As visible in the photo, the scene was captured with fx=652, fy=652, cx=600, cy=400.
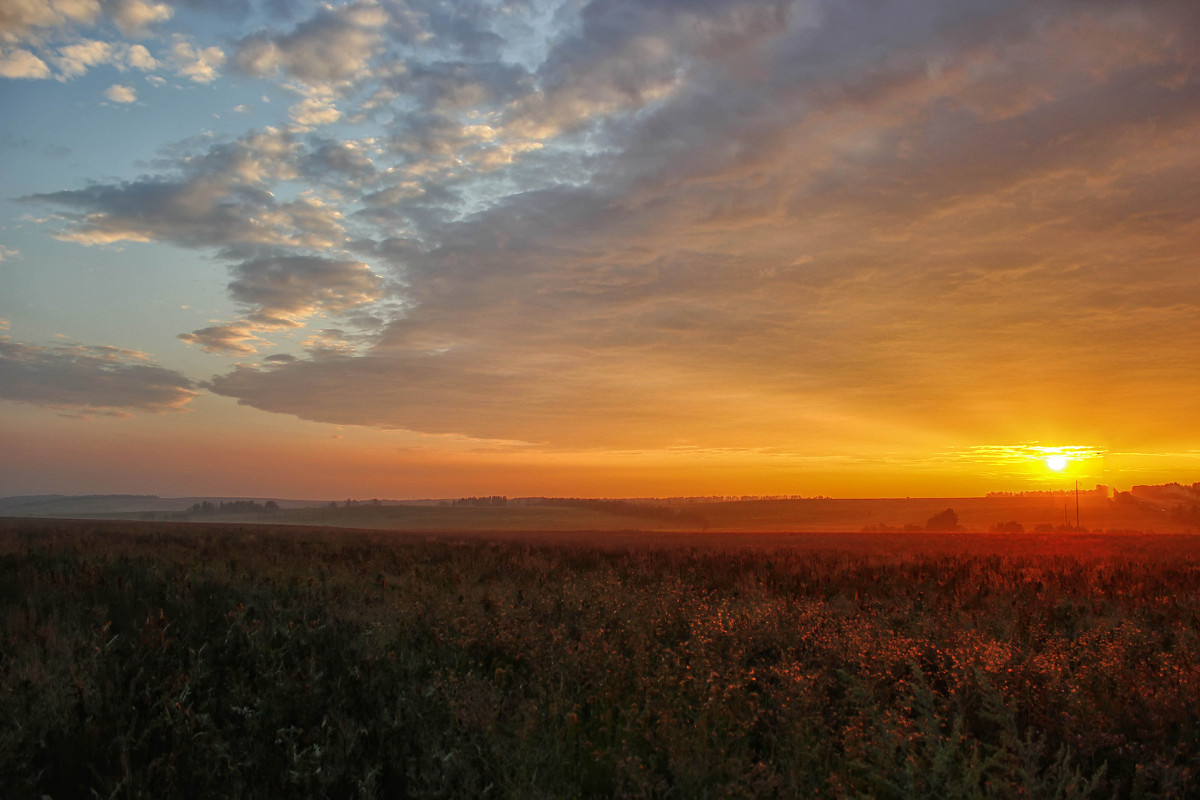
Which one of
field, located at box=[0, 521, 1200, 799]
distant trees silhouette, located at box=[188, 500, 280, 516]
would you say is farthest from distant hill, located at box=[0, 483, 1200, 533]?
field, located at box=[0, 521, 1200, 799]

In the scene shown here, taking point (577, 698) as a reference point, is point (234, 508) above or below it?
below

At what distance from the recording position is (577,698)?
5867mm

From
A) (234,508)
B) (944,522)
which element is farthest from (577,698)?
(234,508)

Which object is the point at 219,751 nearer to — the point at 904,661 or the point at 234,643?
the point at 234,643

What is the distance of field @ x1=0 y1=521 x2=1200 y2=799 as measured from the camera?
4406 millimetres

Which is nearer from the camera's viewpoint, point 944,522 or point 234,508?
point 944,522

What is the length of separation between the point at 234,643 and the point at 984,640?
7893 mm

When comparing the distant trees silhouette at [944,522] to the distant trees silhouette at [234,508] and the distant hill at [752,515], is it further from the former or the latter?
the distant trees silhouette at [234,508]

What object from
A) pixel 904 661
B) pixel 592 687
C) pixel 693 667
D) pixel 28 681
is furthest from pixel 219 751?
pixel 904 661

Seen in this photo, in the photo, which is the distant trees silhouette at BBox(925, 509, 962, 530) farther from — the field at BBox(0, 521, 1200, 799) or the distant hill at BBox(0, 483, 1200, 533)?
the field at BBox(0, 521, 1200, 799)

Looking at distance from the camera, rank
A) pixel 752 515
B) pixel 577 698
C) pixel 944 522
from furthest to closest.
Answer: pixel 752 515, pixel 944 522, pixel 577 698

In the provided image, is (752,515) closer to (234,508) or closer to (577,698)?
(234,508)

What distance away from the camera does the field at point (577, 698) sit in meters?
4.41

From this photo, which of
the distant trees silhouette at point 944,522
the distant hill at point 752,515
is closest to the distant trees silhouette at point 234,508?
the distant hill at point 752,515
